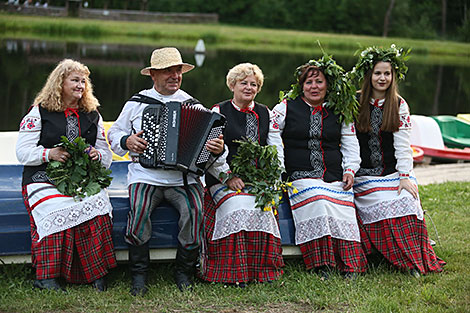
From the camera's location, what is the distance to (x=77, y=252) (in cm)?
457

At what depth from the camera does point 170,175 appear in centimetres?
469

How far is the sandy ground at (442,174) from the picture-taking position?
9148mm

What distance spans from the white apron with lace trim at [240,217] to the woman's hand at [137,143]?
0.73 metres

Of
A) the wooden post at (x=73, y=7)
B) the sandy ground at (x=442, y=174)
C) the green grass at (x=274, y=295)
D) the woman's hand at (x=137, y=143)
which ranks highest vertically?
the wooden post at (x=73, y=7)

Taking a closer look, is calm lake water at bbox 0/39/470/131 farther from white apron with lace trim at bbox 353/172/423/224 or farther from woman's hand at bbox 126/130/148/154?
white apron with lace trim at bbox 353/172/423/224

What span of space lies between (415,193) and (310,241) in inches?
36.5

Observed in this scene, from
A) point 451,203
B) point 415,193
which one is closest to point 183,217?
point 415,193

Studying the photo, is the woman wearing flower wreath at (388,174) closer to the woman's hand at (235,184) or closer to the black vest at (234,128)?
the black vest at (234,128)

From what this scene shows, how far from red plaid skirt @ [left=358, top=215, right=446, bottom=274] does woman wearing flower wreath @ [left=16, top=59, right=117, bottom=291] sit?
6.59 feet

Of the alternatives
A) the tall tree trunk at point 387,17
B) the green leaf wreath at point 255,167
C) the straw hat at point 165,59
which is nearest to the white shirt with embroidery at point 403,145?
the green leaf wreath at point 255,167

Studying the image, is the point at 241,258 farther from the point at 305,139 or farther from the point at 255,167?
the point at 305,139

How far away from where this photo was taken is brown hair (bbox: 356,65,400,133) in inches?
207

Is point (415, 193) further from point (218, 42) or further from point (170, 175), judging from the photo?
point (218, 42)

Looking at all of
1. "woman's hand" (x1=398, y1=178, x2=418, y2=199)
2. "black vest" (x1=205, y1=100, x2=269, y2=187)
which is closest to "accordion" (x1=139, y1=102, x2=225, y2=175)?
"black vest" (x1=205, y1=100, x2=269, y2=187)
